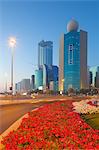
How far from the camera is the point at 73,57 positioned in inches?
6427

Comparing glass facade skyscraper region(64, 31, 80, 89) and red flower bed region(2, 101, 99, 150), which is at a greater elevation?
glass facade skyscraper region(64, 31, 80, 89)

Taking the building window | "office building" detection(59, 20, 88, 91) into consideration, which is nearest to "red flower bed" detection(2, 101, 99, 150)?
"office building" detection(59, 20, 88, 91)

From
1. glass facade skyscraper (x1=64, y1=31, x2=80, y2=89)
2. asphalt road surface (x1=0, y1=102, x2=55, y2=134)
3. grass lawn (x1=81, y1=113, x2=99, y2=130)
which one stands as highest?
glass facade skyscraper (x1=64, y1=31, x2=80, y2=89)

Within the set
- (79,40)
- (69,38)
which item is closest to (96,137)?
(79,40)

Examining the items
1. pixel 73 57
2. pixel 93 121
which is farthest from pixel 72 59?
pixel 93 121

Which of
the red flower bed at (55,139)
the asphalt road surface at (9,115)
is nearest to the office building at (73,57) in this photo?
the asphalt road surface at (9,115)

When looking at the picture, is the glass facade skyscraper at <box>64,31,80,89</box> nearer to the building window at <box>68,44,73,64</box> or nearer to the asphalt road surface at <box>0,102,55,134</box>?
the building window at <box>68,44,73,64</box>

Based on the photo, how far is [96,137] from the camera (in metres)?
9.83

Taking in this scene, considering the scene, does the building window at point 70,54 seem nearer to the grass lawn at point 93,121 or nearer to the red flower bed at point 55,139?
the grass lawn at point 93,121

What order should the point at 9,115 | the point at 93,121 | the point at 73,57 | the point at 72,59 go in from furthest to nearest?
the point at 72,59, the point at 73,57, the point at 9,115, the point at 93,121

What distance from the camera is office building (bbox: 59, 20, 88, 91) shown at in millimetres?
153750

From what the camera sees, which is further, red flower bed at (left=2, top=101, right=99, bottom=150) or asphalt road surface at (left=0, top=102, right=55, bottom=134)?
asphalt road surface at (left=0, top=102, right=55, bottom=134)

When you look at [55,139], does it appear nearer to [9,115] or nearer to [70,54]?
[9,115]

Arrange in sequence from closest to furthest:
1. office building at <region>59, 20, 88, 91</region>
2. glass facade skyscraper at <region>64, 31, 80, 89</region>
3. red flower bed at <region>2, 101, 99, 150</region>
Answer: red flower bed at <region>2, 101, 99, 150</region>
office building at <region>59, 20, 88, 91</region>
glass facade skyscraper at <region>64, 31, 80, 89</region>
